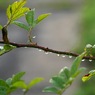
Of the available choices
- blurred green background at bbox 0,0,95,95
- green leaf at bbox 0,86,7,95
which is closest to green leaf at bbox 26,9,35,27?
green leaf at bbox 0,86,7,95

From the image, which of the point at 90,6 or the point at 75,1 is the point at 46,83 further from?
the point at 75,1

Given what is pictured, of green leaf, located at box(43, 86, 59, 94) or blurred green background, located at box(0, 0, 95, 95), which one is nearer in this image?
green leaf, located at box(43, 86, 59, 94)

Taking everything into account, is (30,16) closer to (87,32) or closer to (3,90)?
(3,90)

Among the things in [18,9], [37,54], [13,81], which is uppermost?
[18,9]

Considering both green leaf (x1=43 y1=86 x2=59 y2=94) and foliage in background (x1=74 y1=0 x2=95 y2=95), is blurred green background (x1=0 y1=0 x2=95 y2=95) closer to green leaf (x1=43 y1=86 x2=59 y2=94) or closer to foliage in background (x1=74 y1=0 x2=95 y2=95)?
foliage in background (x1=74 y1=0 x2=95 y2=95)

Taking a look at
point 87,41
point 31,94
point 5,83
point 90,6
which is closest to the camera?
point 5,83

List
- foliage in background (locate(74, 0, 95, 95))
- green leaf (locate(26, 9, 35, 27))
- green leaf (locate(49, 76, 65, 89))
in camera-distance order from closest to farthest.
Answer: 1. green leaf (locate(49, 76, 65, 89))
2. green leaf (locate(26, 9, 35, 27))
3. foliage in background (locate(74, 0, 95, 95))

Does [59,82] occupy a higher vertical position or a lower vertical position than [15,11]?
lower

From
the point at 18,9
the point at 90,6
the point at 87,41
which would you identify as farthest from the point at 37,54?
the point at 18,9

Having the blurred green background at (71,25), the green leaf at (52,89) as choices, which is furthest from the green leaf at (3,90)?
the blurred green background at (71,25)

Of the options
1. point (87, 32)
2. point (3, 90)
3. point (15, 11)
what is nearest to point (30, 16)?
point (15, 11)

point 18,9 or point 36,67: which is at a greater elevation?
point 18,9
